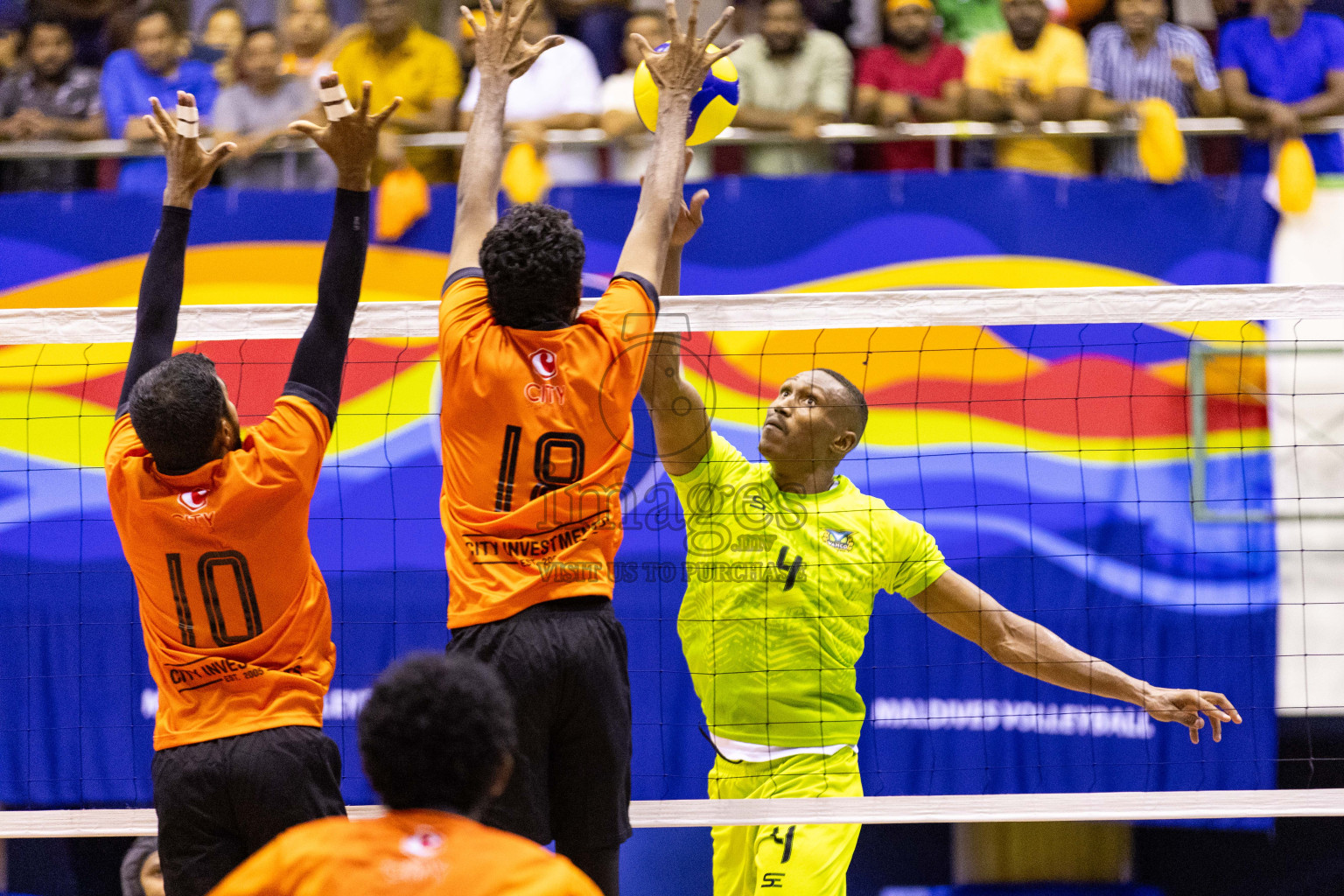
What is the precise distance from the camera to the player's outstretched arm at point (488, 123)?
381 centimetres

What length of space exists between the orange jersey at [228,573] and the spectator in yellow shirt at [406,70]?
15.1ft

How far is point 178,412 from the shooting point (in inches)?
130

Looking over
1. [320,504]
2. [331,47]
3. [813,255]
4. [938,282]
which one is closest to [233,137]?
[331,47]

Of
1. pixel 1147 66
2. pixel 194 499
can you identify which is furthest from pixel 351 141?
pixel 1147 66

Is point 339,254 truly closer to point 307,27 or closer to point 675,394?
point 675,394

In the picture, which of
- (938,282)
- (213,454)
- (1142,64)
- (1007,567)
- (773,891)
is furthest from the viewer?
(1142,64)

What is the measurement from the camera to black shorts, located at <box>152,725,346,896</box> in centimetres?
341

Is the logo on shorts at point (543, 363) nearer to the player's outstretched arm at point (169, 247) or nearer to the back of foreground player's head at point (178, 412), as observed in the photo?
the back of foreground player's head at point (178, 412)

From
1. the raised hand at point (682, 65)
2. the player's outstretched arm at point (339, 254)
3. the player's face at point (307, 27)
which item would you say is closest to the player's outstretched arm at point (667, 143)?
the raised hand at point (682, 65)

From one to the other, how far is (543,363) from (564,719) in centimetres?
103

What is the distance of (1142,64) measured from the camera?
7.77 metres

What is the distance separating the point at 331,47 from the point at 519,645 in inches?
236

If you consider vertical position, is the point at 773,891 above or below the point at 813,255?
below

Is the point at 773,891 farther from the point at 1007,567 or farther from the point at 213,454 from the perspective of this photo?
the point at 1007,567
